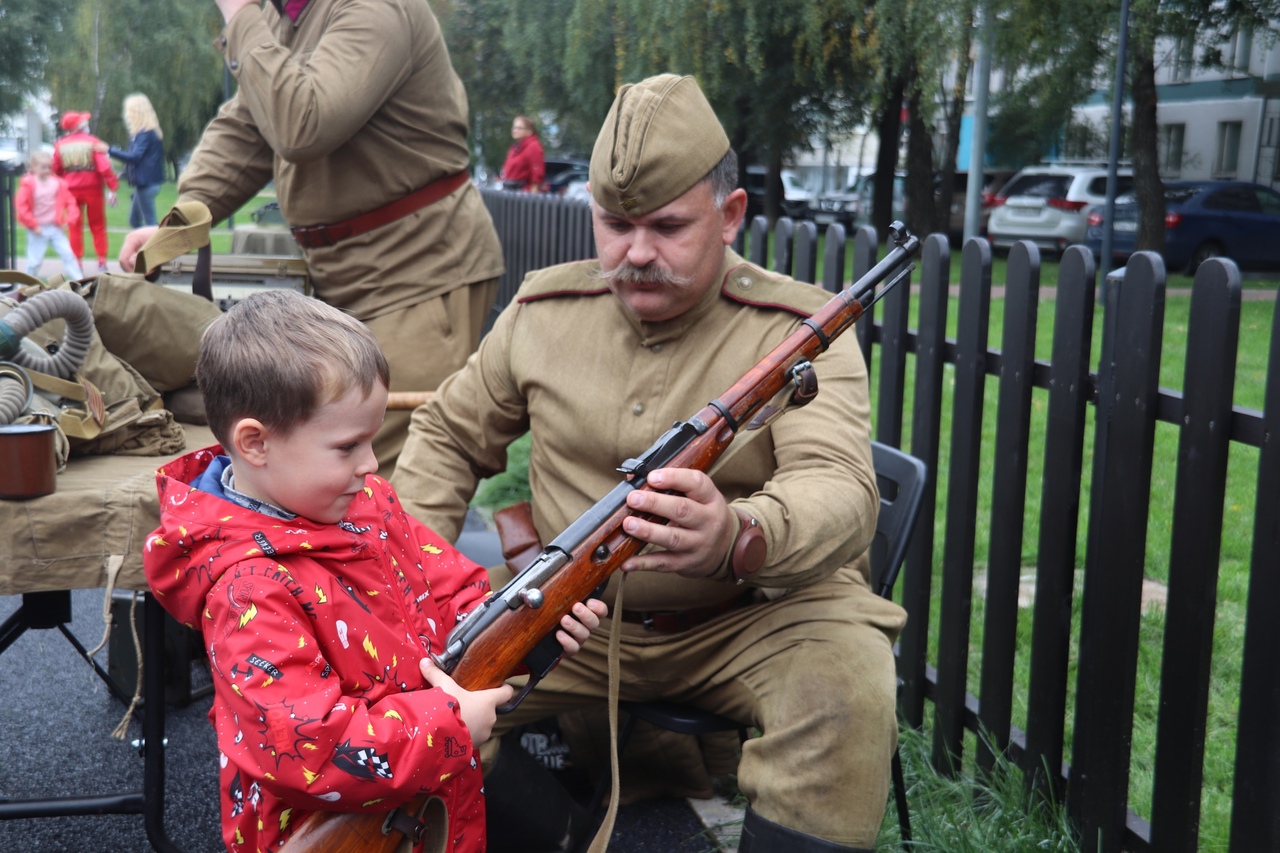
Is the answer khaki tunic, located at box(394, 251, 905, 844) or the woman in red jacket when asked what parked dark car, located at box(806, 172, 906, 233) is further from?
khaki tunic, located at box(394, 251, 905, 844)

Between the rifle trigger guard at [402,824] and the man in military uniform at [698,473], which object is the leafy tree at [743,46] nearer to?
the man in military uniform at [698,473]

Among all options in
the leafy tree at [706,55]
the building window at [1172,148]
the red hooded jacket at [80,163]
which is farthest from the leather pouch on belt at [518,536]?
the building window at [1172,148]

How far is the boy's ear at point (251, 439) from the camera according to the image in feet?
5.94

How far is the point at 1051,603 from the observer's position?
3.05 m

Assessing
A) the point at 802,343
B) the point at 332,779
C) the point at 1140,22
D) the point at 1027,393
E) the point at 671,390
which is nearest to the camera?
the point at 332,779

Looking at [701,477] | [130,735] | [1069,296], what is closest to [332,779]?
[701,477]

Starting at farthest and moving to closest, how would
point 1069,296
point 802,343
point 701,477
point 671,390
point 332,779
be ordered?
point 1069,296, point 671,390, point 802,343, point 701,477, point 332,779

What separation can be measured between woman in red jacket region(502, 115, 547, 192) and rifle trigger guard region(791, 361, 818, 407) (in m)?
17.6

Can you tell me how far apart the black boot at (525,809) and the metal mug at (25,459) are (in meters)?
1.04

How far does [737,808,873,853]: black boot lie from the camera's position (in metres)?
2.24

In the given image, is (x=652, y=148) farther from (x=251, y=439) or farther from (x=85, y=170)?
(x=85, y=170)

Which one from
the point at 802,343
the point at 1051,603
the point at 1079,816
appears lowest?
the point at 1079,816

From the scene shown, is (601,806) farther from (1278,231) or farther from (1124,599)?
(1278,231)

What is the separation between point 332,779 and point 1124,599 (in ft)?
5.99
